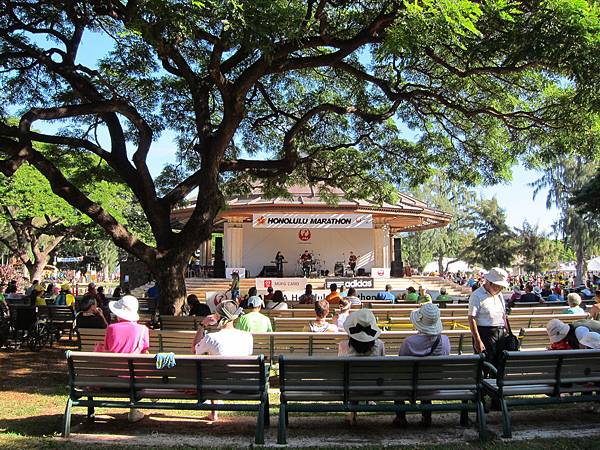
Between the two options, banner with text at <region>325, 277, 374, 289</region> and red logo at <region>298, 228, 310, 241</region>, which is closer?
banner with text at <region>325, 277, 374, 289</region>

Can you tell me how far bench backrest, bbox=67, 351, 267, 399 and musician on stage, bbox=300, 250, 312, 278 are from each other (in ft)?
75.1

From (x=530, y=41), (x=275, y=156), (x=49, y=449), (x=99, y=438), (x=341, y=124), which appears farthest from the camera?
(x=275, y=156)

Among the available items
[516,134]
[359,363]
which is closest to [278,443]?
[359,363]

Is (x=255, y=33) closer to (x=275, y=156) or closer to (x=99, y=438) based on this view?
(x=99, y=438)

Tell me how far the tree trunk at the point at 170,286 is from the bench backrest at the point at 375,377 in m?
5.49

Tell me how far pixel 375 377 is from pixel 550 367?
168cm

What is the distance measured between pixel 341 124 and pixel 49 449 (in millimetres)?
11647

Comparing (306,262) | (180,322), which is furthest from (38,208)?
(180,322)

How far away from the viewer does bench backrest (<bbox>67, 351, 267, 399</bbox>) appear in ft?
15.7

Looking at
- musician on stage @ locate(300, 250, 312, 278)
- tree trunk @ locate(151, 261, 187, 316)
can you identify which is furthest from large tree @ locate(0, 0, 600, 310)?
musician on stage @ locate(300, 250, 312, 278)

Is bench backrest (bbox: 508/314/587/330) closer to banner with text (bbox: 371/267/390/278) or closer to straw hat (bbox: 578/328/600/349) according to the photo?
straw hat (bbox: 578/328/600/349)

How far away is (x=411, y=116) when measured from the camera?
1351 cm

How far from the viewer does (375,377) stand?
480 cm

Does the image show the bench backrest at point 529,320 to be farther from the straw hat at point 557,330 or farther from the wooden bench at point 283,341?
the straw hat at point 557,330
